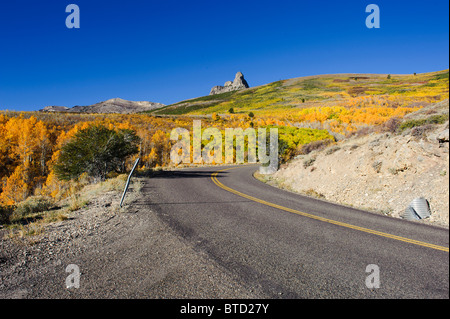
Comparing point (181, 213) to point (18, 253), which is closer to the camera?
point (18, 253)

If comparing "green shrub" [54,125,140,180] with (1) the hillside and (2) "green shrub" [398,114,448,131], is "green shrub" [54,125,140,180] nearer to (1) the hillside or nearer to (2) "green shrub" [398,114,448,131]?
(2) "green shrub" [398,114,448,131]

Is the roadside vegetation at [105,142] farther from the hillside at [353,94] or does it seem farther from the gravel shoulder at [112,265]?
the gravel shoulder at [112,265]

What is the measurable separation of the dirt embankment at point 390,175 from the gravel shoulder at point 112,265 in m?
8.04

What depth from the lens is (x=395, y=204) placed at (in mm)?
9062

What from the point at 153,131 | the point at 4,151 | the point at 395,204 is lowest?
the point at 395,204

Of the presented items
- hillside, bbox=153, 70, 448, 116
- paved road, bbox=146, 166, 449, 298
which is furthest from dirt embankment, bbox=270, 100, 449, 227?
hillside, bbox=153, 70, 448, 116

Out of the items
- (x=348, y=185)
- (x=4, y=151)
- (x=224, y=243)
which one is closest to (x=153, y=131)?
(x=4, y=151)

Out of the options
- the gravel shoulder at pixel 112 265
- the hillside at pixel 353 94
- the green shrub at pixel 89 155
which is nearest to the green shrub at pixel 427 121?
the gravel shoulder at pixel 112 265

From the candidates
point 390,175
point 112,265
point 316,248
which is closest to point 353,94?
point 390,175

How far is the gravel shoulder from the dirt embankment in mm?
8044

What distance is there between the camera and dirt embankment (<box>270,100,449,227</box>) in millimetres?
8684

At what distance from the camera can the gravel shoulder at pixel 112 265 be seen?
323 cm
